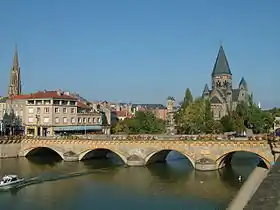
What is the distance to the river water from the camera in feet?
128

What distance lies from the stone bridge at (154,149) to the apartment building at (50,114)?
20.1 meters

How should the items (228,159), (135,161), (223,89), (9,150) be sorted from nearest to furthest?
(135,161)
(228,159)
(9,150)
(223,89)

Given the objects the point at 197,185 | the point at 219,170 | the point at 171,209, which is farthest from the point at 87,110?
the point at 171,209

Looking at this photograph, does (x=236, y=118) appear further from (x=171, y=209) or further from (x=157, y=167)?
(x=171, y=209)

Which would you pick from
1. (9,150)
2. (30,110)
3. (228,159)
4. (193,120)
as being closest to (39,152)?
(9,150)

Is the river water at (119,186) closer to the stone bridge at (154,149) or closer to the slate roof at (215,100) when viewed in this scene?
the stone bridge at (154,149)

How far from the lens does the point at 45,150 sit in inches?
3123

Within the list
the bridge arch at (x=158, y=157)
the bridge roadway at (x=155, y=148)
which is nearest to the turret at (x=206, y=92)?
the bridge roadway at (x=155, y=148)

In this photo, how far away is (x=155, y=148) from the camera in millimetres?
60594

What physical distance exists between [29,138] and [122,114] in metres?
78.1

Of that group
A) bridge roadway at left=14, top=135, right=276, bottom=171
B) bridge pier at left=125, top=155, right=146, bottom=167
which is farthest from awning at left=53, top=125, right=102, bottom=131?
bridge pier at left=125, top=155, right=146, bottom=167

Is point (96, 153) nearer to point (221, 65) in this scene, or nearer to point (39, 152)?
point (39, 152)

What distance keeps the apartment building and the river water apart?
29.5 meters

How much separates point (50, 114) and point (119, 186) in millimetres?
51013
